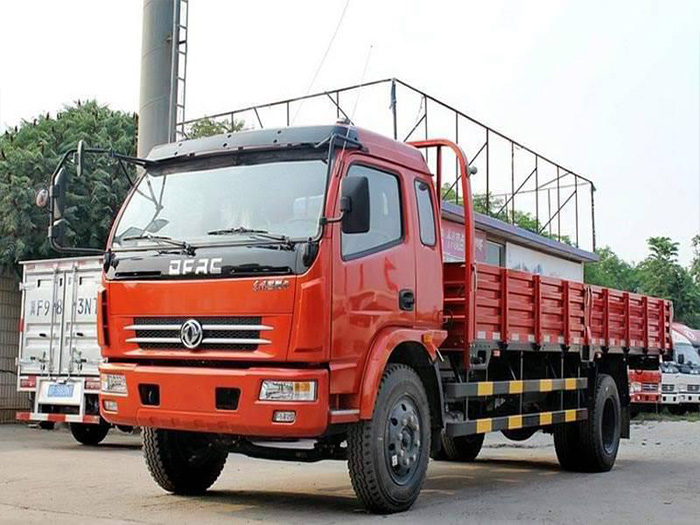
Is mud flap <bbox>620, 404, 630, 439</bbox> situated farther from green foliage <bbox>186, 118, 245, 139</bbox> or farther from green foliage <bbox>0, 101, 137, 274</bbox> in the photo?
green foliage <bbox>186, 118, 245, 139</bbox>

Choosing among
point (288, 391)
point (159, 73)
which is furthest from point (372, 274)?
point (159, 73)

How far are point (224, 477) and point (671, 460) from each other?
21.2 feet

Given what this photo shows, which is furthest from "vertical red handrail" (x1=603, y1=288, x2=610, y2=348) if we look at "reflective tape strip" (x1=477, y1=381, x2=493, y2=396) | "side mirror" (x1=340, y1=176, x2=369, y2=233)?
→ "side mirror" (x1=340, y1=176, x2=369, y2=233)

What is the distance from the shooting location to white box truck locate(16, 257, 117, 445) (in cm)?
1327

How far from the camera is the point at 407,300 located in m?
7.89

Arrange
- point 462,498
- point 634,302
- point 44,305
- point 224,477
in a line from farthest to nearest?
point 44,305 → point 634,302 → point 224,477 → point 462,498

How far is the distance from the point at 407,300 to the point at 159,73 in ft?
32.0

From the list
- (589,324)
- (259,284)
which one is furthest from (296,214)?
(589,324)

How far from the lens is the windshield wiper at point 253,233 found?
7086mm

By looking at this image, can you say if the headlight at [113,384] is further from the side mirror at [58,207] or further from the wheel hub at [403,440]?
the wheel hub at [403,440]

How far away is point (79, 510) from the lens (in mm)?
7672

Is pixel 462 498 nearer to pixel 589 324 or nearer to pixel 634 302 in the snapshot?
pixel 589 324

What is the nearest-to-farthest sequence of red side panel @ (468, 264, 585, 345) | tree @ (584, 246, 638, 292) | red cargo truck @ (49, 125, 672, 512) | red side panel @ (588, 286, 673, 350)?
red cargo truck @ (49, 125, 672, 512) → red side panel @ (468, 264, 585, 345) → red side panel @ (588, 286, 673, 350) → tree @ (584, 246, 638, 292)

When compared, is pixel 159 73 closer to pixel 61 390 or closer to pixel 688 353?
pixel 61 390
